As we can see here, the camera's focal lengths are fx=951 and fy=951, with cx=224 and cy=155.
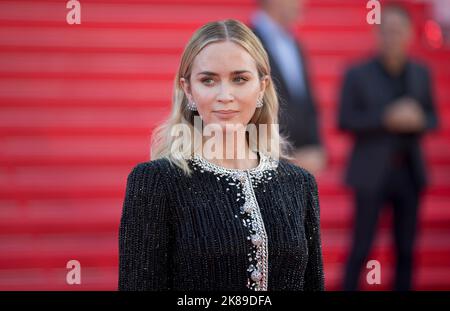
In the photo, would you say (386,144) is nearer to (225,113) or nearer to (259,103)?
(259,103)

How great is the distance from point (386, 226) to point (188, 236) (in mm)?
4284

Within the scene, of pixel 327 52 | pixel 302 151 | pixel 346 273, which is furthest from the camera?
pixel 327 52

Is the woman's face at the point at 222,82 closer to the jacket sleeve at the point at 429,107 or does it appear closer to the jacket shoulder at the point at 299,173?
the jacket shoulder at the point at 299,173

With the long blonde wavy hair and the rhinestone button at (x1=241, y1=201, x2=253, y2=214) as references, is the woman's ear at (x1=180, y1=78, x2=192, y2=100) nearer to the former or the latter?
the long blonde wavy hair

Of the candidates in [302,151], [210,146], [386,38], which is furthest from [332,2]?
[210,146]

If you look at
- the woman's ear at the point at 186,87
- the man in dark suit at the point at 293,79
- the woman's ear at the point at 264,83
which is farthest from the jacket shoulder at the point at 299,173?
the man in dark suit at the point at 293,79

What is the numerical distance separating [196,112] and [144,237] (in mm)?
398

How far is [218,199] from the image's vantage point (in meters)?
2.51

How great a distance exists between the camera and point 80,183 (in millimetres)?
6664

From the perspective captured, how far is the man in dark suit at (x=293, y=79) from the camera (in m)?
4.98

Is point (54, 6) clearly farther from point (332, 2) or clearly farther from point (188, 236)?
point (188, 236)

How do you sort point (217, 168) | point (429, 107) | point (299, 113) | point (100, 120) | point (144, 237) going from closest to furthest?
point (144, 237)
point (217, 168)
point (299, 113)
point (429, 107)
point (100, 120)

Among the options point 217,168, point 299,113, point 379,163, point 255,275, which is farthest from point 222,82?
point 379,163
